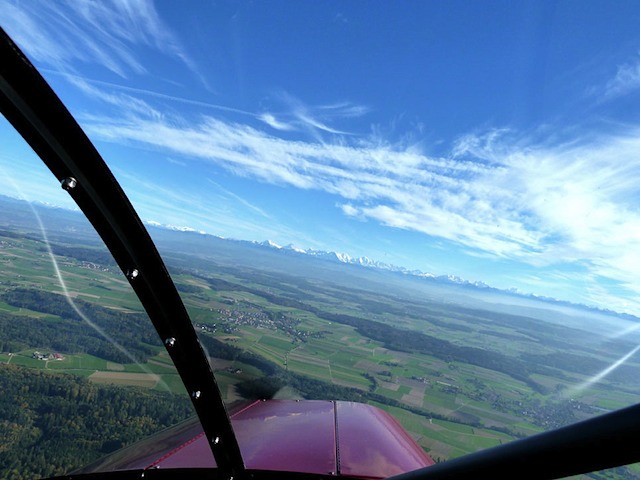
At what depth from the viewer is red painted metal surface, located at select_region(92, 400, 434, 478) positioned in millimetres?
2293

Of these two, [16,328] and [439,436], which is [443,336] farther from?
[16,328]

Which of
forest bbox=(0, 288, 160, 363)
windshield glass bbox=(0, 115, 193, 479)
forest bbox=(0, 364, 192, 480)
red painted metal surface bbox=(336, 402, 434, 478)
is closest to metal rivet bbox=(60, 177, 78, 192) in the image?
windshield glass bbox=(0, 115, 193, 479)

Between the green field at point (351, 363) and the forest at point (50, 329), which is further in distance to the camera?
the forest at point (50, 329)

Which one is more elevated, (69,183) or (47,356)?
(69,183)

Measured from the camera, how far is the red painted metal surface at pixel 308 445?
2293 millimetres

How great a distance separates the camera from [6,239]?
16188mm

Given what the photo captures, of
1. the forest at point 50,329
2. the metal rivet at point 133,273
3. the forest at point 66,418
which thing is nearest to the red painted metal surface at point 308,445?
the forest at point 66,418

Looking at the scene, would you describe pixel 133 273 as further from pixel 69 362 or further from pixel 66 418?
pixel 69 362

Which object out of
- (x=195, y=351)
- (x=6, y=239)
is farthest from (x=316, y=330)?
(x=195, y=351)

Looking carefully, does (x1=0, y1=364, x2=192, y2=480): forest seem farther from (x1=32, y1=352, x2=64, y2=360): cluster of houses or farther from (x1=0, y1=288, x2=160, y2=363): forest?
(x1=32, y1=352, x2=64, y2=360): cluster of houses

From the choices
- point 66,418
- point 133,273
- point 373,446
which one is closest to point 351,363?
point 66,418

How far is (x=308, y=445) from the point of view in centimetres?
263

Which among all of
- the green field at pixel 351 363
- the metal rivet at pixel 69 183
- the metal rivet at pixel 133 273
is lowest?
the green field at pixel 351 363

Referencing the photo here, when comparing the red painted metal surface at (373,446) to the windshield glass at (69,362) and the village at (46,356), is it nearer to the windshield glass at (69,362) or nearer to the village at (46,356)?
the windshield glass at (69,362)
